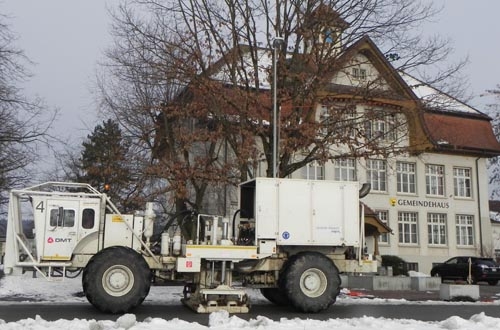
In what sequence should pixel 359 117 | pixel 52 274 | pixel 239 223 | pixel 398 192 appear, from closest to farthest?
1. pixel 52 274
2. pixel 239 223
3. pixel 359 117
4. pixel 398 192

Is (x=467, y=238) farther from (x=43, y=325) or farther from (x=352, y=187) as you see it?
(x=43, y=325)

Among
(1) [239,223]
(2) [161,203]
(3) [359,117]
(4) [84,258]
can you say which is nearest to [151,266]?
(4) [84,258]

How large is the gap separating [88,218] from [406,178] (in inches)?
1202

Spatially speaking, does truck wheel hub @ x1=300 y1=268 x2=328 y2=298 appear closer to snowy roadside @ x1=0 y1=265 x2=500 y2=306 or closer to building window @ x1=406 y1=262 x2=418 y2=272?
snowy roadside @ x1=0 y1=265 x2=500 y2=306

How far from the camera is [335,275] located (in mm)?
14172

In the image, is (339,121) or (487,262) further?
(487,262)

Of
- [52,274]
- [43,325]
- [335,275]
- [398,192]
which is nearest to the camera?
[43,325]

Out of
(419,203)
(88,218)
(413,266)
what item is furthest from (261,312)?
(419,203)

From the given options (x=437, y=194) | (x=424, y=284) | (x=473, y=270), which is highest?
(x=437, y=194)

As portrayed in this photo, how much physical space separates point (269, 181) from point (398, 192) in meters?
27.2

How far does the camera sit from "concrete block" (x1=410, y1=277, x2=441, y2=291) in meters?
24.4

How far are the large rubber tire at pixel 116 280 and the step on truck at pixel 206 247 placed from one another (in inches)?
0.9

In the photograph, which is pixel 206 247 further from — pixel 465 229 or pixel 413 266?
pixel 465 229

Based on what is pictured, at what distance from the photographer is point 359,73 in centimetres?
2088
